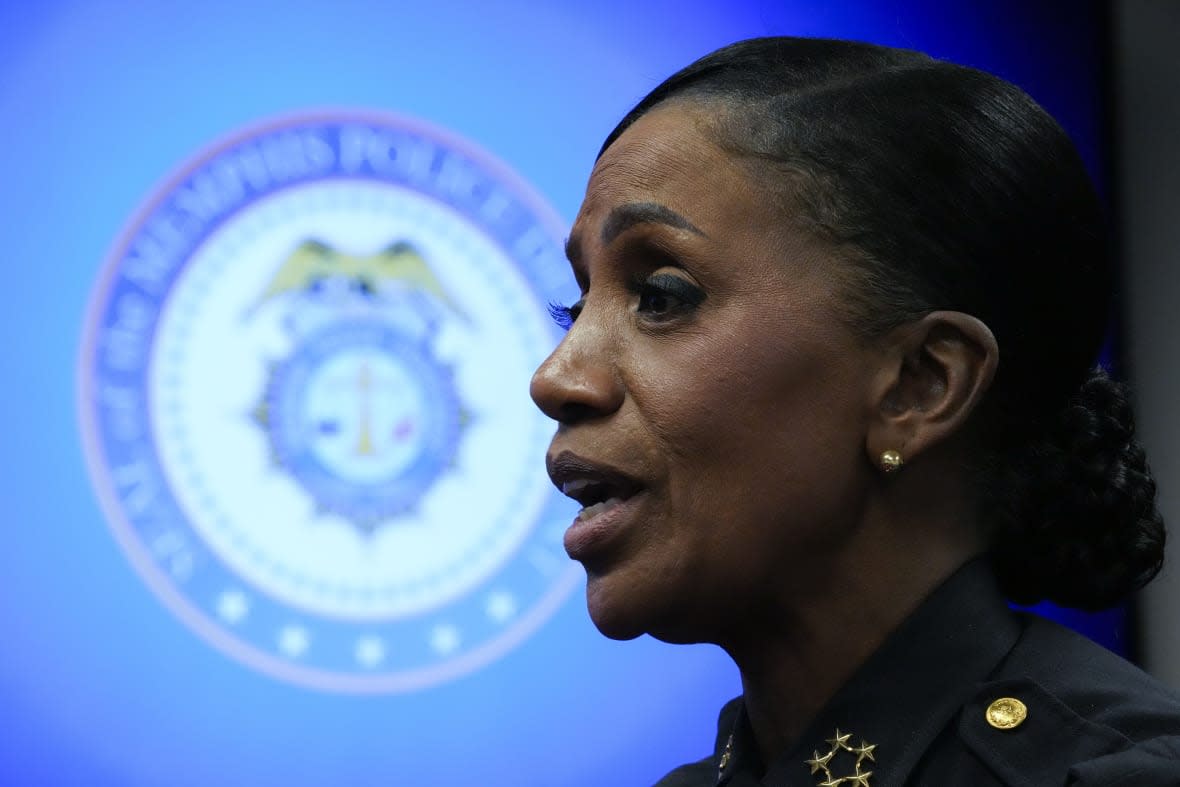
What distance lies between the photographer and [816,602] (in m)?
1.03

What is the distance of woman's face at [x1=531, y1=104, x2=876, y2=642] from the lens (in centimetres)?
99

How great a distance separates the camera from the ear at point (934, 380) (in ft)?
3.29

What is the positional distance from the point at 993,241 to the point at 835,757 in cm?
39

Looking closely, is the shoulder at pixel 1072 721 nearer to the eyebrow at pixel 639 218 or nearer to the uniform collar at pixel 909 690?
the uniform collar at pixel 909 690

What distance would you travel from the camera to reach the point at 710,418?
99 centimetres

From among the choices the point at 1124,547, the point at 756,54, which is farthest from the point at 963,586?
the point at 756,54

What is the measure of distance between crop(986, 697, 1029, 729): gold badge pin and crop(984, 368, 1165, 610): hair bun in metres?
0.15

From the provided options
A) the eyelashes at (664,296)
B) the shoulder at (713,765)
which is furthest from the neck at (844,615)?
the eyelashes at (664,296)

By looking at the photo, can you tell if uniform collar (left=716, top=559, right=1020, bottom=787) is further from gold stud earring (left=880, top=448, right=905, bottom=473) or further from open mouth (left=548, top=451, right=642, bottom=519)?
open mouth (left=548, top=451, right=642, bottom=519)

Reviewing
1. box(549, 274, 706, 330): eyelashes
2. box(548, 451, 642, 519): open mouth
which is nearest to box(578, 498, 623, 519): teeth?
box(548, 451, 642, 519): open mouth

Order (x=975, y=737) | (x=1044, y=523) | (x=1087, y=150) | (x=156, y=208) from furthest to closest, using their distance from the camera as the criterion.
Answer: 1. (x=1087, y=150)
2. (x=156, y=208)
3. (x=1044, y=523)
4. (x=975, y=737)

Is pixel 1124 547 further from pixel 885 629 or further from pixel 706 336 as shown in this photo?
pixel 706 336

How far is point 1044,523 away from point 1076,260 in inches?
7.9

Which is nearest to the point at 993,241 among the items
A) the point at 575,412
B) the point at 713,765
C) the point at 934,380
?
the point at 934,380
